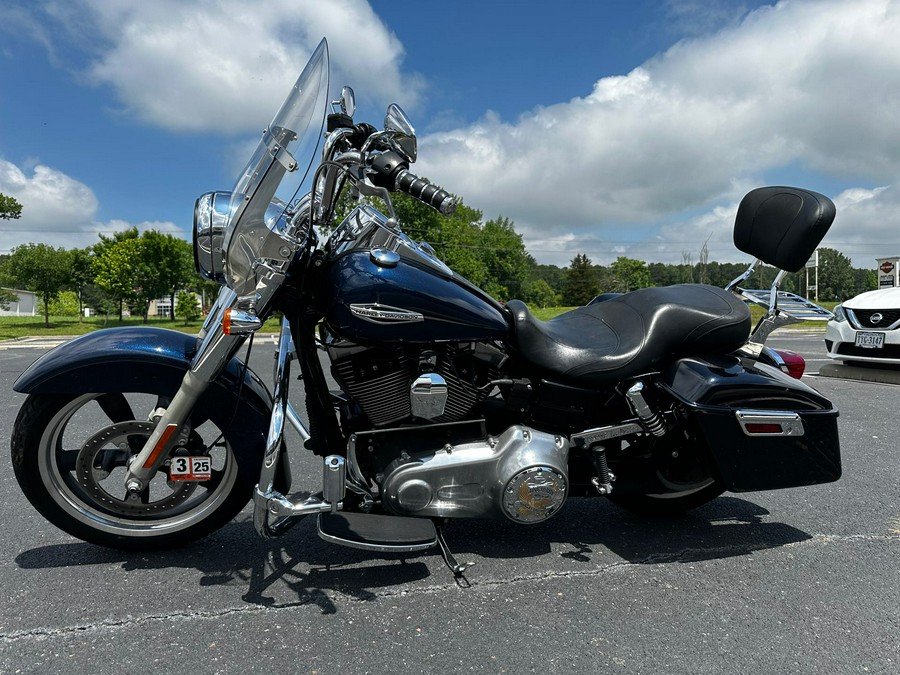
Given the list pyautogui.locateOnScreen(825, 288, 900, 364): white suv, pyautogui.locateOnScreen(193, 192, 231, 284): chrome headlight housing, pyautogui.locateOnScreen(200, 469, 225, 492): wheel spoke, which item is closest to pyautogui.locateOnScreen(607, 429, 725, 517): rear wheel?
pyautogui.locateOnScreen(200, 469, 225, 492): wheel spoke

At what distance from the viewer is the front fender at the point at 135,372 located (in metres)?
2.37

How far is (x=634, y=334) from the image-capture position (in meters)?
2.58

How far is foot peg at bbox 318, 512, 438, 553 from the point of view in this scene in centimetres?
228

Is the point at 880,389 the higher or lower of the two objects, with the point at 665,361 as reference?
lower

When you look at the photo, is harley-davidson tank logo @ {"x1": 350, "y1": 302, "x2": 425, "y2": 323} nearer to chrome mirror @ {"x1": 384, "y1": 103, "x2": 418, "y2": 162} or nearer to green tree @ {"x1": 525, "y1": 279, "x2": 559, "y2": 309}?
chrome mirror @ {"x1": 384, "y1": 103, "x2": 418, "y2": 162}

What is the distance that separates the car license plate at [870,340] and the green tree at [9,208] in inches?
928

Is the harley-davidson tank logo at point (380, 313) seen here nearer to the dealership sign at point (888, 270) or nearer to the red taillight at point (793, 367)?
the red taillight at point (793, 367)

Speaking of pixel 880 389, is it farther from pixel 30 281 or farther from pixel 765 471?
pixel 30 281

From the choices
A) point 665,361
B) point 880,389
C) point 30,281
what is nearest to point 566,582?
point 665,361

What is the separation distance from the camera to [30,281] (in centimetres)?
3161

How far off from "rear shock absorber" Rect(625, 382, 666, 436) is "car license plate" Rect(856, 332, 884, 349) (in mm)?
5977

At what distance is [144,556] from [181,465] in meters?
0.46

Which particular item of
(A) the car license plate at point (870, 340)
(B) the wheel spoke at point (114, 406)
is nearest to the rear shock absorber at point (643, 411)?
(B) the wheel spoke at point (114, 406)

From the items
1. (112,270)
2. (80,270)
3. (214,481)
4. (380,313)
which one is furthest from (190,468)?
(80,270)
